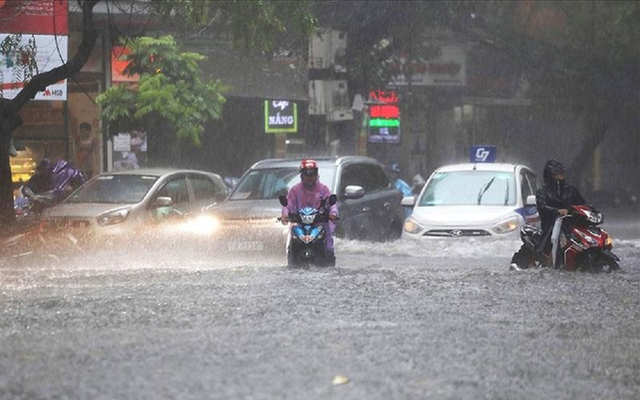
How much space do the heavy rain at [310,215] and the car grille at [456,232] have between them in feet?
0.10

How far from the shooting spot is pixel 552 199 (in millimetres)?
14000

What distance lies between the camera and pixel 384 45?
1166 inches

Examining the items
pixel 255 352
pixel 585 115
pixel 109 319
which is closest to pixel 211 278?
pixel 109 319

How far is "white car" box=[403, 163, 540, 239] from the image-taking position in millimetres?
17406

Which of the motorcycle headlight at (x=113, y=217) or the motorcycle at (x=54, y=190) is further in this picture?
the motorcycle at (x=54, y=190)

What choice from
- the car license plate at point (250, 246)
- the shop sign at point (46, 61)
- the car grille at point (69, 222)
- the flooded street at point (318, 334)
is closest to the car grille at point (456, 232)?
the car license plate at point (250, 246)

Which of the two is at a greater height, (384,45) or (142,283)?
(384,45)

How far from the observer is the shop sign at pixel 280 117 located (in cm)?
3309

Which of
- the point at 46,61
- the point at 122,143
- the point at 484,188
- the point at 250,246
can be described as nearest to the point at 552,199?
the point at 250,246

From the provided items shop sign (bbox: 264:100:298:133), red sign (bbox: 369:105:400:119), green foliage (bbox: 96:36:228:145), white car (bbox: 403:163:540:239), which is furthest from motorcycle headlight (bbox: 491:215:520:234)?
red sign (bbox: 369:105:400:119)

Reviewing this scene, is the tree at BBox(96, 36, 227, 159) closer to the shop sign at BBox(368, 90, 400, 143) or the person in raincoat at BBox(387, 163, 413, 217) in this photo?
the person in raincoat at BBox(387, 163, 413, 217)

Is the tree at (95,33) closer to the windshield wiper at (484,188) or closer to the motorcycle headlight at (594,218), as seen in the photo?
the windshield wiper at (484,188)

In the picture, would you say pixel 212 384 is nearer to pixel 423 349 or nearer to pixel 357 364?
pixel 357 364

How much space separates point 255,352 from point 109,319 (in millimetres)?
2122
